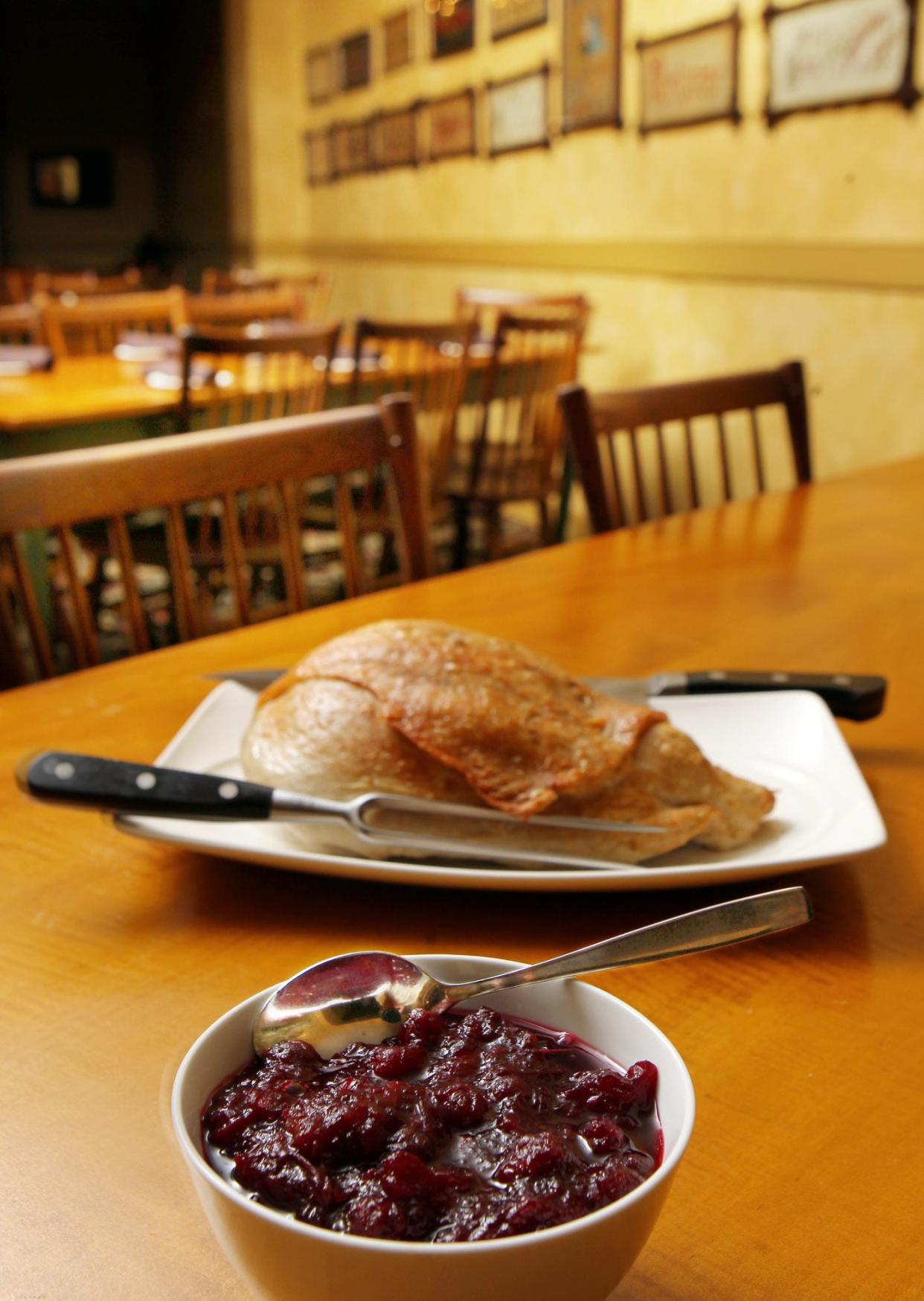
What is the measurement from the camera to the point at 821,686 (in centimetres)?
89

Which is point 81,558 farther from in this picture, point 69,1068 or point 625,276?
point 69,1068

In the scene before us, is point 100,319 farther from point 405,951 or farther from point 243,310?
point 405,951

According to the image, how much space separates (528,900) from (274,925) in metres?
0.14

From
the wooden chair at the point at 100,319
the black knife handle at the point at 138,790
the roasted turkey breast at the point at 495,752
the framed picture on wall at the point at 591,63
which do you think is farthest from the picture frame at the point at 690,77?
the black knife handle at the point at 138,790

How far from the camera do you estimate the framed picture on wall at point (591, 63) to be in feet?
15.9

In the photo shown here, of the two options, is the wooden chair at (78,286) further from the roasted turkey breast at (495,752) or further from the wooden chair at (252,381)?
the roasted turkey breast at (495,752)

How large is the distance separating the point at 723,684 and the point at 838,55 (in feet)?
11.8

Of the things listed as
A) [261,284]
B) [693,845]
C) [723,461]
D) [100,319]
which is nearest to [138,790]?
[693,845]

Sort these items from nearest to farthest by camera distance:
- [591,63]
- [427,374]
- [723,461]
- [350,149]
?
[723,461] → [427,374] → [591,63] → [350,149]

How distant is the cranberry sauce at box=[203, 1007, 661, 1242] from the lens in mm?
341

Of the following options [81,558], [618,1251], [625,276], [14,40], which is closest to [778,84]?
[625,276]

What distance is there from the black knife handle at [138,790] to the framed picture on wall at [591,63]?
481 centimetres

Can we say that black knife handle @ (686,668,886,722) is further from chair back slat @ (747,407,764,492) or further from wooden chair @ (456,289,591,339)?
wooden chair @ (456,289,591,339)

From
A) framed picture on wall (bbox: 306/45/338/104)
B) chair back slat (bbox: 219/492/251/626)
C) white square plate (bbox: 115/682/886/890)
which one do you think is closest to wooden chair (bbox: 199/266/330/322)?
framed picture on wall (bbox: 306/45/338/104)
